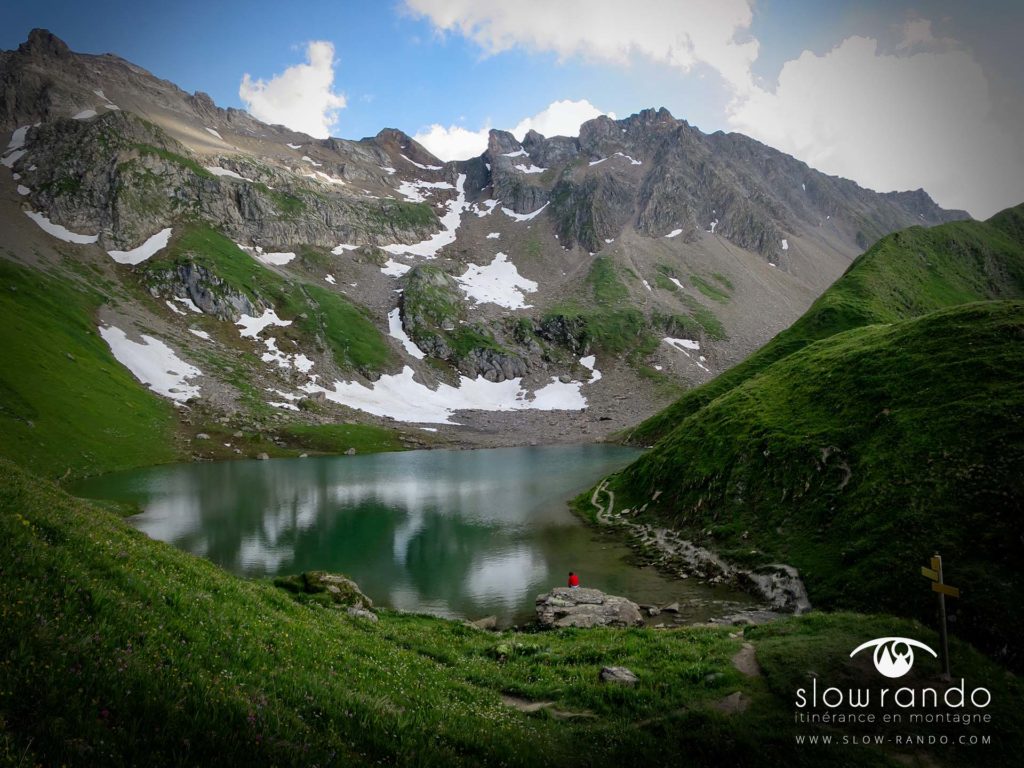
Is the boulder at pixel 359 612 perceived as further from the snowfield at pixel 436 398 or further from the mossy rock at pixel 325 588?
the snowfield at pixel 436 398

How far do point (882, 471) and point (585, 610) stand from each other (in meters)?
24.4

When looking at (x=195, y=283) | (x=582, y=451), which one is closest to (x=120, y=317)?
(x=195, y=283)

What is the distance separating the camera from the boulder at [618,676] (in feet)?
54.2

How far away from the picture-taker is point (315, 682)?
33.0 ft

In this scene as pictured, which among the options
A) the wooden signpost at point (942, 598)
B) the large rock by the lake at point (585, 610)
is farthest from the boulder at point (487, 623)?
the wooden signpost at point (942, 598)

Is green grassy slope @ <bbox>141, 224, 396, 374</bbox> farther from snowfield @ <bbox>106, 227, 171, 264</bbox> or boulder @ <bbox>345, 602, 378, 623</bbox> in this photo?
boulder @ <bbox>345, 602, 378, 623</bbox>

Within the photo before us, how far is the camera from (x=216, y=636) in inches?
416

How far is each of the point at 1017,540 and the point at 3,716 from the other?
3812cm

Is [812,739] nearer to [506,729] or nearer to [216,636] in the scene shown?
[506,729]

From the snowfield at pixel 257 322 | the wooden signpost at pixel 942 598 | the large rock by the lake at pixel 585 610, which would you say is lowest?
the large rock by the lake at pixel 585 610

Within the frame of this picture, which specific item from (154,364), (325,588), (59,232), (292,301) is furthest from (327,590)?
(59,232)

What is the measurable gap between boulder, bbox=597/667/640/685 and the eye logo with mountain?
7496mm

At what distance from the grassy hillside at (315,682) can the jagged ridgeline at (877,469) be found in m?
11.4

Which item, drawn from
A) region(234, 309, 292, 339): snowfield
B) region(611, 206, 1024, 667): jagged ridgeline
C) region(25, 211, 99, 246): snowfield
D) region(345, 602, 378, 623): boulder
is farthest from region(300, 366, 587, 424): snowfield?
region(345, 602, 378, 623): boulder
